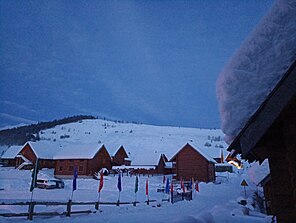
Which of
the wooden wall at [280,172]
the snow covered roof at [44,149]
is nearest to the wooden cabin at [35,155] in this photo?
the snow covered roof at [44,149]

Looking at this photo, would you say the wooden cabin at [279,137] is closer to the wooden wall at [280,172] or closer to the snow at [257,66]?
the wooden wall at [280,172]

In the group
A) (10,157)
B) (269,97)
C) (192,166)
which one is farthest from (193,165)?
(10,157)

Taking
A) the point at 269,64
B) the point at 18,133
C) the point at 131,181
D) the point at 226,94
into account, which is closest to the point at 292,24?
the point at 269,64

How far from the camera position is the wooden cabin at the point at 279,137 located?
3285mm

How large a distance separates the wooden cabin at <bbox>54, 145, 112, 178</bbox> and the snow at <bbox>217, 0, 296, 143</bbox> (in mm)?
43146

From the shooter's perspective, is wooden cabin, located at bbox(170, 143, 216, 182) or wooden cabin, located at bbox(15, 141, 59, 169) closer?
wooden cabin, located at bbox(170, 143, 216, 182)

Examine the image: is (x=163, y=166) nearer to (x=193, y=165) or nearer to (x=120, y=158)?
(x=120, y=158)

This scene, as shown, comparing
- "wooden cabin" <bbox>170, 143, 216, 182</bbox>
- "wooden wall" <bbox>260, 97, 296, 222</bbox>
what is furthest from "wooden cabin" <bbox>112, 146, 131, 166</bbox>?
"wooden wall" <bbox>260, 97, 296, 222</bbox>

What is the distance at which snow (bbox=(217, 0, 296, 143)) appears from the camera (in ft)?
11.6

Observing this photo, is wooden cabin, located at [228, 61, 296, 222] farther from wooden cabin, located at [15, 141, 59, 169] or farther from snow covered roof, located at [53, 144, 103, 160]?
wooden cabin, located at [15, 141, 59, 169]

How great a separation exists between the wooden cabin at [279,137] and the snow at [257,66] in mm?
175

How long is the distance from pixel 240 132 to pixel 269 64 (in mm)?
1192

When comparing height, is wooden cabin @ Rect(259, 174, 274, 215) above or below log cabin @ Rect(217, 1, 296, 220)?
below

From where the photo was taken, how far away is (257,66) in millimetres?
3852
